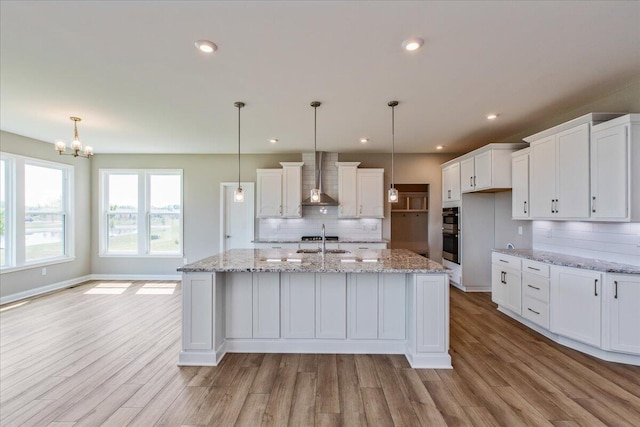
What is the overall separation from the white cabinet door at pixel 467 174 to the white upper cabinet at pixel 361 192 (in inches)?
56.5

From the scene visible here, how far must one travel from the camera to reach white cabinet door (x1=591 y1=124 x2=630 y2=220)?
106 inches

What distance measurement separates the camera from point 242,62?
8.11ft

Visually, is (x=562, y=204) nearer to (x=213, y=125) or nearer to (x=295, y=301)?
(x=295, y=301)

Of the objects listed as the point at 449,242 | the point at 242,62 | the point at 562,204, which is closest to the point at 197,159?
the point at 242,62

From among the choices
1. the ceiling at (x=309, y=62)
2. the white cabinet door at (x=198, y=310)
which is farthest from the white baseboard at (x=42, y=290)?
the white cabinet door at (x=198, y=310)

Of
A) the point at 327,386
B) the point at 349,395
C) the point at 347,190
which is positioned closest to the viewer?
the point at 349,395

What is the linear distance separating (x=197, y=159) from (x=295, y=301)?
15.0 feet

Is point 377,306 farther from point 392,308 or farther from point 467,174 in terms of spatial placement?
point 467,174

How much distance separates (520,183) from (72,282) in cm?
821

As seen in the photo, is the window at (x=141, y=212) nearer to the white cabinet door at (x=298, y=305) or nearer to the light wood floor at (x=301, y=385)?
the light wood floor at (x=301, y=385)

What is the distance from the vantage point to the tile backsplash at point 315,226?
5.99 m

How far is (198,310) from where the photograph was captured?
2.79 meters

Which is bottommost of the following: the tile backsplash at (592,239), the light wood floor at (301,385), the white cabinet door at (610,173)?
the light wood floor at (301,385)

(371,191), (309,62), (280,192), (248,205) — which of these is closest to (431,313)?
(309,62)
